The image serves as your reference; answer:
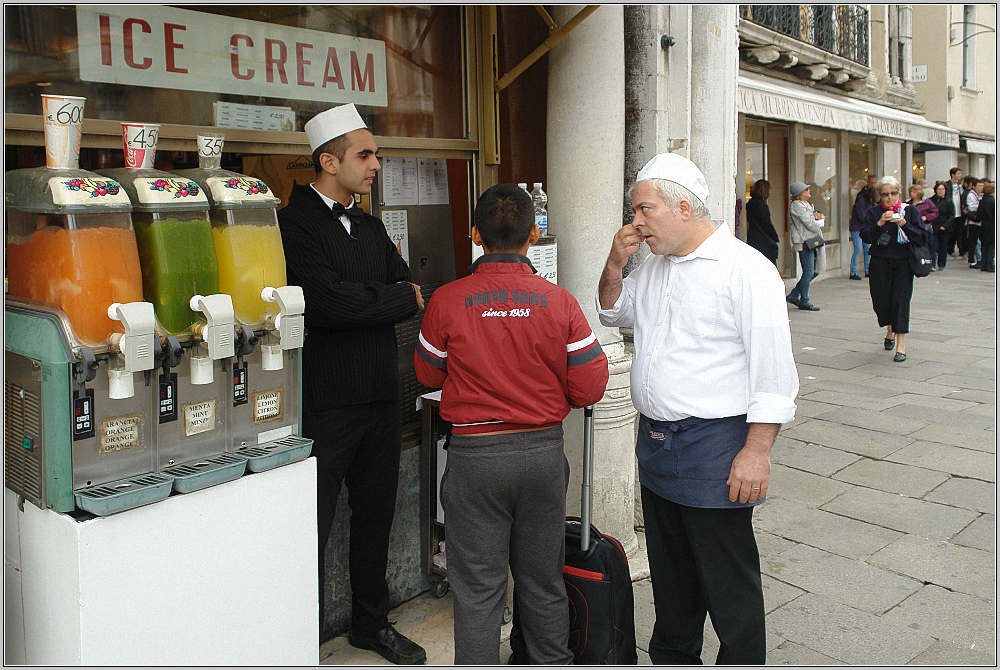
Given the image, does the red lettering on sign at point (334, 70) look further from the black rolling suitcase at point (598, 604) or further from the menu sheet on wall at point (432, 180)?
the black rolling suitcase at point (598, 604)

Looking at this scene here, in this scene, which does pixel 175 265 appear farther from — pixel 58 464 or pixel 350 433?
pixel 350 433

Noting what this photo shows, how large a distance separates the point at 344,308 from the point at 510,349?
61 cm

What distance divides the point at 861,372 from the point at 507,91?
5.34 meters

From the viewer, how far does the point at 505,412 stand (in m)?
2.56

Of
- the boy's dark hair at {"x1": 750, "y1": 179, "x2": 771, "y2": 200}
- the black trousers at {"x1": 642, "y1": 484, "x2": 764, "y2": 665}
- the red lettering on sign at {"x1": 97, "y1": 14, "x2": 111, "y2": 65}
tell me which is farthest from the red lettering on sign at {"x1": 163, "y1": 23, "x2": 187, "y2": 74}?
the boy's dark hair at {"x1": 750, "y1": 179, "x2": 771, "y2": 200}

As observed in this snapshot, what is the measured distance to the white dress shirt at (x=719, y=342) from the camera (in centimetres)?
243

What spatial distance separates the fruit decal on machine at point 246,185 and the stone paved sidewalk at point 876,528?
5.99ft

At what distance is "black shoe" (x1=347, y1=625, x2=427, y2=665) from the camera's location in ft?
10.5

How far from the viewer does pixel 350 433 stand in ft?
9.90

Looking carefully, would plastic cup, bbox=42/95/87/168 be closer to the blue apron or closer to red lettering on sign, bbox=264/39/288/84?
red lettering on sign, bbox=264/39/288/84

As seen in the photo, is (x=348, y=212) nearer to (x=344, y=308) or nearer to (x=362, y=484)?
(x=344, y=308)

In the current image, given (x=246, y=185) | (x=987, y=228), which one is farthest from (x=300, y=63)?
(x=987, y=228)

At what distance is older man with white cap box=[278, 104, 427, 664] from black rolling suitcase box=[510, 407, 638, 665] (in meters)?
0.73

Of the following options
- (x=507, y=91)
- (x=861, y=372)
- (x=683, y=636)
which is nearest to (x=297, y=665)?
(x=683, y=636)
